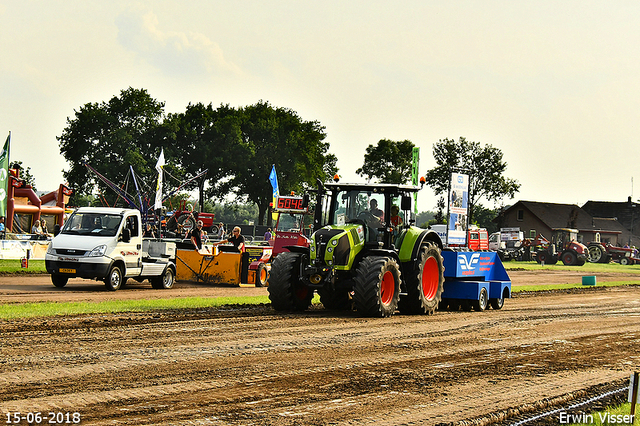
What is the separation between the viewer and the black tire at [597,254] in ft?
182

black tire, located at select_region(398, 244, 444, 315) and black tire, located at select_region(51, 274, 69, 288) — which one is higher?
black tire, located at select_region(398, 244, 444, 315)

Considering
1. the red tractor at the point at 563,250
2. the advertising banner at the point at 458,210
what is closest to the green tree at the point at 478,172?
the red tractor at the point at 563,250

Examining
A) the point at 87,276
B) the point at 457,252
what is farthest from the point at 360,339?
the point at 87,276

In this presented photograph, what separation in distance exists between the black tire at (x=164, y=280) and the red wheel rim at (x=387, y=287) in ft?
27.5

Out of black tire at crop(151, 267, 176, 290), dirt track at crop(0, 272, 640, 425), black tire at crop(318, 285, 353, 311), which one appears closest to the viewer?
dirt track at crop(0, 272, 640, 425)

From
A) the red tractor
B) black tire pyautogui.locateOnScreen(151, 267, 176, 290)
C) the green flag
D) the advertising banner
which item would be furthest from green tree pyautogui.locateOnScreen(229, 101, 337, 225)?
black tire pyautogui.locateOnScreen(151, 267, 176, 290)

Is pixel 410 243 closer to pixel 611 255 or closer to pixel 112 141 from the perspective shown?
pixel 611 255

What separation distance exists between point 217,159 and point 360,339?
5605 cm

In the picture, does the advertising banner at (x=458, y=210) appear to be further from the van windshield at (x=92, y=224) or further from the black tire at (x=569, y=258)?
the black tire at (x=569, y=258)

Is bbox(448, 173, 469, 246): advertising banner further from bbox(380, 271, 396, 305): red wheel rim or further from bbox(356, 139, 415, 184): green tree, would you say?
bbox(356, 139, 415, 184): green tree

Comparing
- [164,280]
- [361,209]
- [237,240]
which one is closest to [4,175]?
[164,280]

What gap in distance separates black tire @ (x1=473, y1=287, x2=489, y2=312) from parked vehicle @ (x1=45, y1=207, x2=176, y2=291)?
8.63 metres

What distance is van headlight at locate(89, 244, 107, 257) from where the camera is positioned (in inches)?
664

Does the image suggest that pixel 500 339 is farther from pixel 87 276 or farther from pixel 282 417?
pixel 87 276
